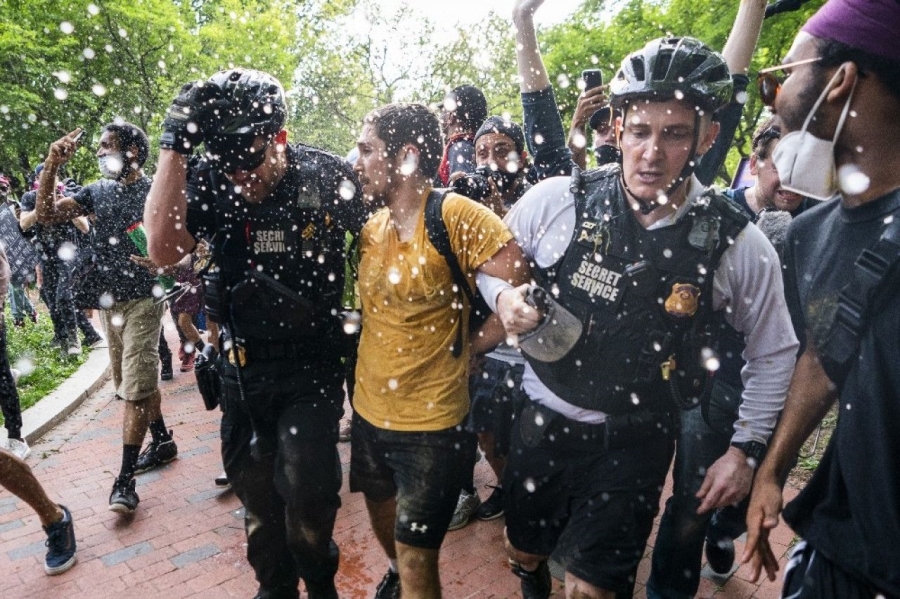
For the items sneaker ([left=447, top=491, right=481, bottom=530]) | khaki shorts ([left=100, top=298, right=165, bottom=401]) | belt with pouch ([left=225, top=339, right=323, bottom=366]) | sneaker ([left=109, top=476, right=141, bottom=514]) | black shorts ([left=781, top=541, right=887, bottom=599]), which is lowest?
sneaker ([left=447, top=491, right=481, bottom=530])

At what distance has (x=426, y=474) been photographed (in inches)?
106

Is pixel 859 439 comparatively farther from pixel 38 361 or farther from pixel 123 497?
pixel 38 361

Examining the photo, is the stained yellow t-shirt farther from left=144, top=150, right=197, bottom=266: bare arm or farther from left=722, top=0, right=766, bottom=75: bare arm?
left=722, top=0, right=766, bottom=75: bare arm

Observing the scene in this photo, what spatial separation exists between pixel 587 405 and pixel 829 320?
0.94 m

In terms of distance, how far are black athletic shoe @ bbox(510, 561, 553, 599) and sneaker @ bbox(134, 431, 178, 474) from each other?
346 centimetres

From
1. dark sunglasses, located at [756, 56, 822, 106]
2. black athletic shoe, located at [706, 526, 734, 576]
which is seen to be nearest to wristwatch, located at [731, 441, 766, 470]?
dark sunglasses, located at [756, 56, 822, 106]

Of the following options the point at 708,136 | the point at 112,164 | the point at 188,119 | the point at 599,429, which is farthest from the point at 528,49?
the point at 112,164

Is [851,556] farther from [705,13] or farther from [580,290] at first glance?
[705,13]

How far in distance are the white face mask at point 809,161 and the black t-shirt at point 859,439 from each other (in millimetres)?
106

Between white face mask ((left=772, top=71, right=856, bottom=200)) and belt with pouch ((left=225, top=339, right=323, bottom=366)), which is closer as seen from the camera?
white face mask ((left=772, top=71, right=856, bottom=200))

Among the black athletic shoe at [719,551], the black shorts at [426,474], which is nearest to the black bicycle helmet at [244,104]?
the black shorts at [426,474]

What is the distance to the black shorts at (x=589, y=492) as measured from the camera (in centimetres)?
233

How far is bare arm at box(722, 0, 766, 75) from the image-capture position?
2.81 meters

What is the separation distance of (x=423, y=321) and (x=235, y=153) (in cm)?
110
